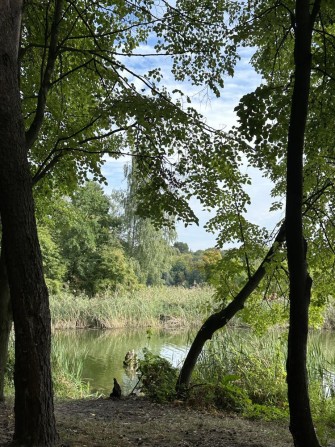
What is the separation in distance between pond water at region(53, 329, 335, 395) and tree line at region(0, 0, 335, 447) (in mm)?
3270

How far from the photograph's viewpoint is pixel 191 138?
217 inches

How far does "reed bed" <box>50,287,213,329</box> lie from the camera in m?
19.5

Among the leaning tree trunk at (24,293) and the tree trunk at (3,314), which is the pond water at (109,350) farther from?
the leaning tree trunk at (24,293)

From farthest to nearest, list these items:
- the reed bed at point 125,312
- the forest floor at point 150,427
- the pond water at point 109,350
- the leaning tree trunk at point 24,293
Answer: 1. the reed bed at point 125,312
2. the pond water at point 109,350
3. the forest floor at point 150,427
4. the leaning tree trunk at point 24,293

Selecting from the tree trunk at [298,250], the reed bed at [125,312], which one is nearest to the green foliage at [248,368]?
the tree trunk at [298,250]

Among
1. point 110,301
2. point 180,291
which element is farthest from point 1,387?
point 180,291

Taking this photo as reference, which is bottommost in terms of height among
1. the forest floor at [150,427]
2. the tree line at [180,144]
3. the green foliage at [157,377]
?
the forest floor at [150,427]

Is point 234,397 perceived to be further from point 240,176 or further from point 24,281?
point 24,281

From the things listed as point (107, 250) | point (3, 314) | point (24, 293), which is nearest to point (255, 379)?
point (3, 314)

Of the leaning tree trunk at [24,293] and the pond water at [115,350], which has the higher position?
the leaning tree trunk at [24,293]

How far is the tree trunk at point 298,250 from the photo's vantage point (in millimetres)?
3262

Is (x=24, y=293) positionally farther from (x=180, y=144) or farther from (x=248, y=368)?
(x=248, y=368)

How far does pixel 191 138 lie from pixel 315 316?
9.35ft

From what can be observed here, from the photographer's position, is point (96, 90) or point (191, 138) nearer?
point (191, 138)
